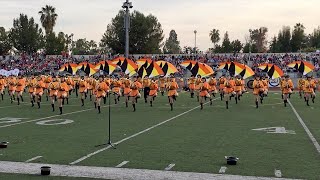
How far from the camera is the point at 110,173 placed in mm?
8602

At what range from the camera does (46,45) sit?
278ft

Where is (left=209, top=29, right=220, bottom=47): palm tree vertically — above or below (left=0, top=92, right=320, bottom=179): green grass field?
above

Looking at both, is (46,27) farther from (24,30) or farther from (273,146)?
(273,146)

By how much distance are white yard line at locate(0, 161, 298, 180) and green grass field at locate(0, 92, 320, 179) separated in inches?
14.1

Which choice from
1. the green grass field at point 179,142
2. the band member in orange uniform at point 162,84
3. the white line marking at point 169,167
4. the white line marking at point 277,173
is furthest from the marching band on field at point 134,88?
the white line marking at point 277,173

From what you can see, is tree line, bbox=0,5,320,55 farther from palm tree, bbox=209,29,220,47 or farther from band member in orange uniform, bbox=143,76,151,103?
band member in orange uniform, bbox=143,76,151,103

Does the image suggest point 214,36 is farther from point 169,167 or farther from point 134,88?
point 169,167

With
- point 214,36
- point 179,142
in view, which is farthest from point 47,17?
point 179,142

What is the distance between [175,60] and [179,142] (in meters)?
45.4

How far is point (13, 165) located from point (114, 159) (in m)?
1.98

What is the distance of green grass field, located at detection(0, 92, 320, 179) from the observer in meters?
9.45

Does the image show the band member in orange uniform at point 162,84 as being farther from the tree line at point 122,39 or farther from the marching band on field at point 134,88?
the tree line at point 122,39

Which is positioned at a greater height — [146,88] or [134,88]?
[134,88]

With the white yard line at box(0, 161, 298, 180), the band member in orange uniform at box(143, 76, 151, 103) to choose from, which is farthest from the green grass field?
the band member in orange uniform at box(143, 76, 151, 103)
